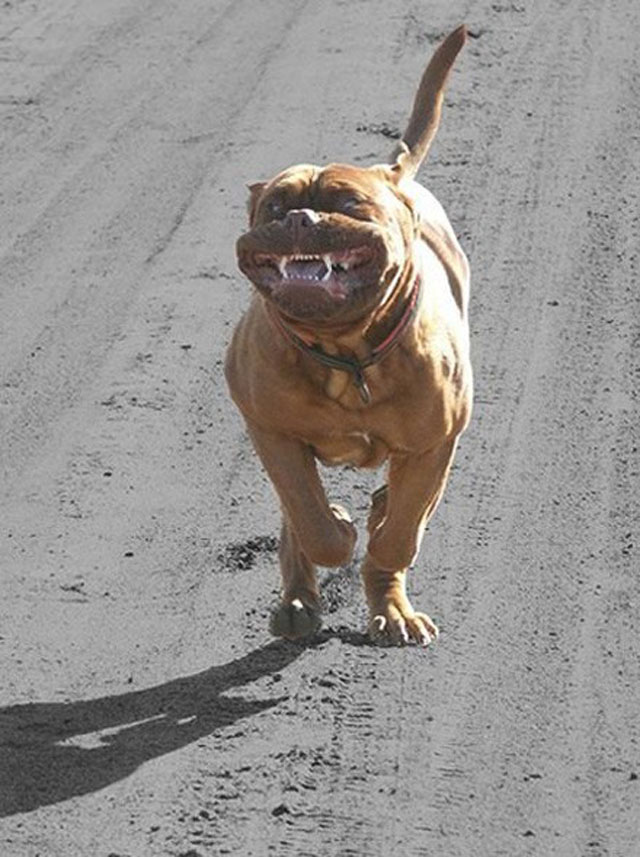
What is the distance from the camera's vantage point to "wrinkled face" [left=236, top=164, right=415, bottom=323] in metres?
6.53

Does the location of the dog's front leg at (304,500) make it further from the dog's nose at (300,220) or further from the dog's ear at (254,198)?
the dog's nose at (300,220)

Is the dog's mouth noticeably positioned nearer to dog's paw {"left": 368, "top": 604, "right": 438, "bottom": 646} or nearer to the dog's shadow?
the dog's shadow

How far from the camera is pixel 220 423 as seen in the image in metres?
9.95

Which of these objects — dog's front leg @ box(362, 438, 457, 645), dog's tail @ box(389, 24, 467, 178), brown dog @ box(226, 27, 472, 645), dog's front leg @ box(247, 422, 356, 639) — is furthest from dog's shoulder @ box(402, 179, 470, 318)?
dog's front leg @ box(247, 422, 356, 639)

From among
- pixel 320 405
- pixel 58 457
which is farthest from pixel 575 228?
pixel 320 405

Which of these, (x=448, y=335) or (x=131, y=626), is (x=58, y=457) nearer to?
(x=131, y=626)

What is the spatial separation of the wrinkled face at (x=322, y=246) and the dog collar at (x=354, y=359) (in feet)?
0.91

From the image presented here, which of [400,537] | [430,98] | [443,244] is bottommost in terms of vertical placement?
[400,537]

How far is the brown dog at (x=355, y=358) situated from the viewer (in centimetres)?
660

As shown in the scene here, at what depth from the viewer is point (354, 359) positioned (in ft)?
23.0

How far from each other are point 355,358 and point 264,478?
2432mm

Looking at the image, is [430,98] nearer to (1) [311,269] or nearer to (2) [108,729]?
(1) [311,269]

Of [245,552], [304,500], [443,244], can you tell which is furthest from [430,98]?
[245,552]

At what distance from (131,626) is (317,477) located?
986 mm
